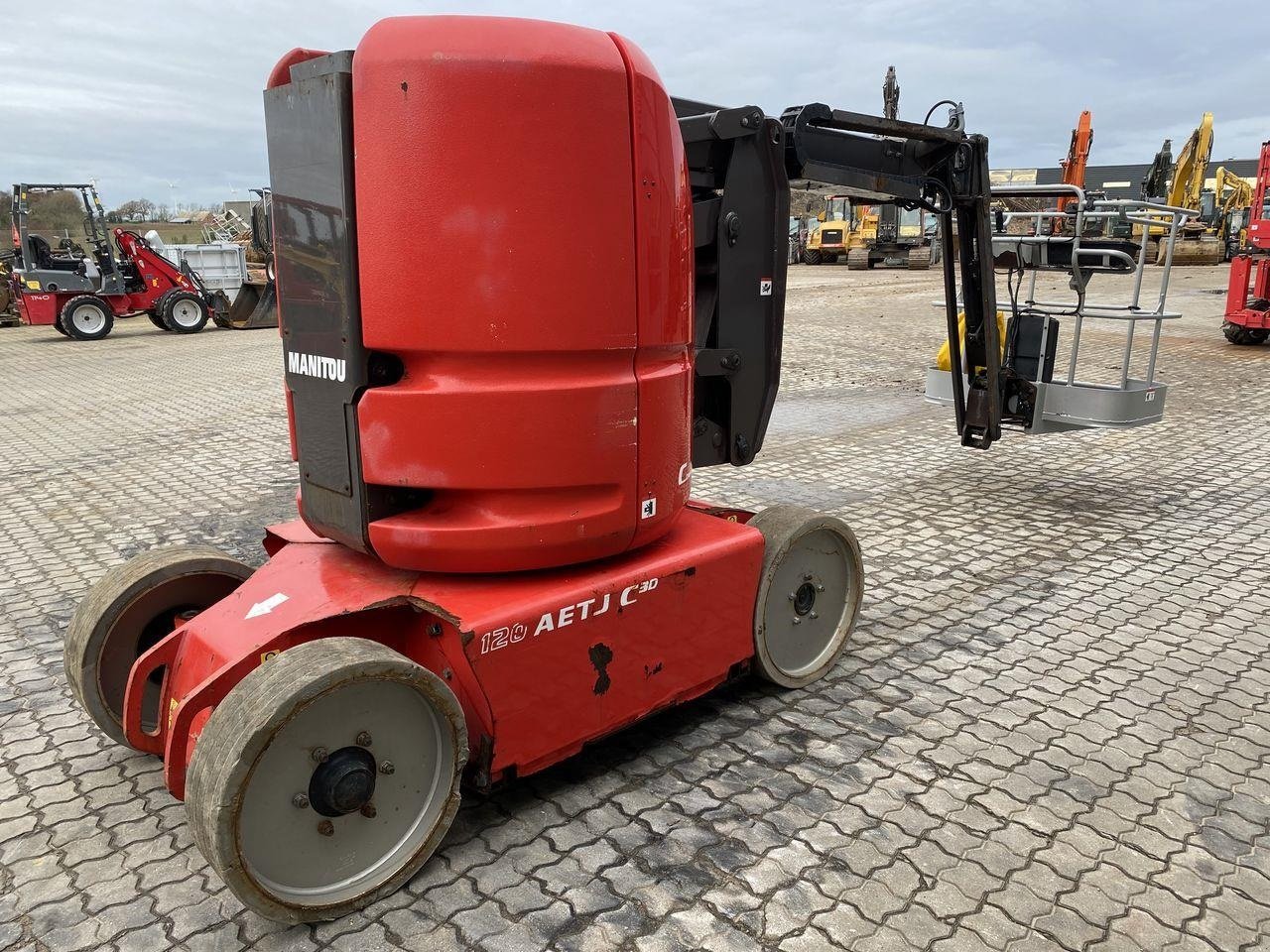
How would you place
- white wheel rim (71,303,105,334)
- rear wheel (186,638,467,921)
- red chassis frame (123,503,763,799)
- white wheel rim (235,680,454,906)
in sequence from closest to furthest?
1. rear wheel (186,638,467,921)
2. white wheel rim (235,680,454,906)
3. red chassis frame (123,503,763,799)
4. white wheel rim (71,303,105,334)

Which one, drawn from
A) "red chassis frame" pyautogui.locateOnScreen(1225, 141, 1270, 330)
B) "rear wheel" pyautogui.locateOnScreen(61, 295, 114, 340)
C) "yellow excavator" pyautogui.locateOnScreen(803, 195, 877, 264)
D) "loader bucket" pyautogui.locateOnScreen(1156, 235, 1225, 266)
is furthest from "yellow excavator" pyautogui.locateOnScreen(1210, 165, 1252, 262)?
"rear wheel" pyautogui.locateOnScreen(61, 295, 114, 340)

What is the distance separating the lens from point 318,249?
279 centimetres

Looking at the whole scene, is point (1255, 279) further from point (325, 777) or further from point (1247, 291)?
point (325, 777)

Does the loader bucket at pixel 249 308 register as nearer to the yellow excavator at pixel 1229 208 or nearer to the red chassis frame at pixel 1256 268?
the red chassis frame at pixel 1256 268

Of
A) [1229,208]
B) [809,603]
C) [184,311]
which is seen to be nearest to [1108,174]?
[1229,208]

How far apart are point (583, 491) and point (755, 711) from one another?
4.50 feet

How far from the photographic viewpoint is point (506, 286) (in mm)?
2676

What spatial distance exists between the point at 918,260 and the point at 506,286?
34310 millimetres

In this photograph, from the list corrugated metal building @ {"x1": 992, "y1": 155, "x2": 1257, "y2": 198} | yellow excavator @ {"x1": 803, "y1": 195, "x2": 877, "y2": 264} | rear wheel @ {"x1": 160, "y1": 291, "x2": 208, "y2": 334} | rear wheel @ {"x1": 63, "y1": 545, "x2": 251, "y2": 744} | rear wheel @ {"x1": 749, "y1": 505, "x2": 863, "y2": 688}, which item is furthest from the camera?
corrugated metal building @ {"x1": 992, "y1": 155, "x2": 1257, "y2": 198}

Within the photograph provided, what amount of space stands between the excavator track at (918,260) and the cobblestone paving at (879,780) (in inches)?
1144

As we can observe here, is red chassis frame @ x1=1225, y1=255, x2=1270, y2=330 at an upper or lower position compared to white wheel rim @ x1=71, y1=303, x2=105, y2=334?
upper

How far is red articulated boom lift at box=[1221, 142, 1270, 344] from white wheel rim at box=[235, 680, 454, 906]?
15.8 meters

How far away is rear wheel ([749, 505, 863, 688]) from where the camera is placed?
12.2 feet

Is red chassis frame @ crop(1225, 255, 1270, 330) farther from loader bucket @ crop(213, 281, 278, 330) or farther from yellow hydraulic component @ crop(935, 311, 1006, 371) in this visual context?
loader bucket @ crop(213, 281, 278, 330)
